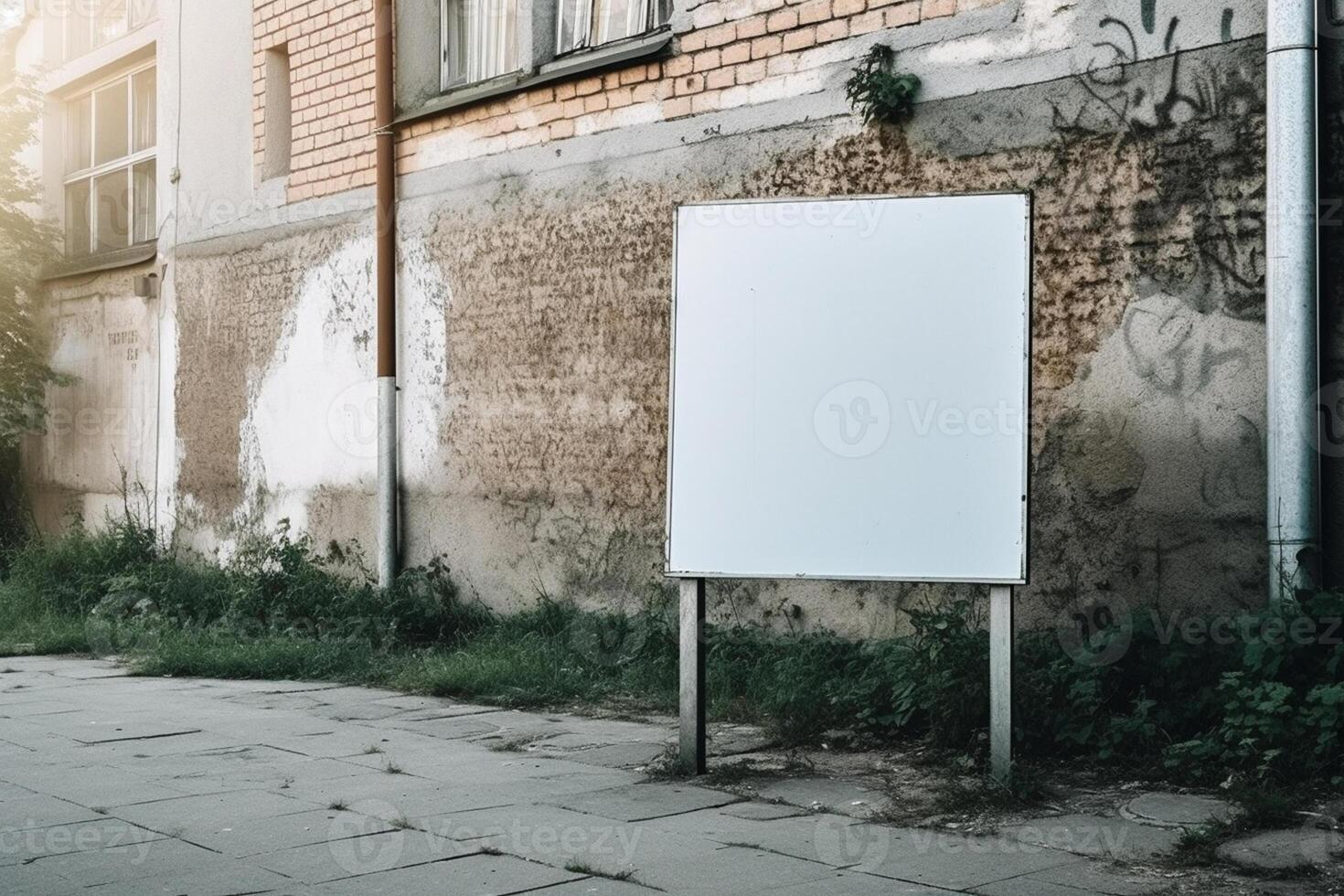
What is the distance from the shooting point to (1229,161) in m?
5.43

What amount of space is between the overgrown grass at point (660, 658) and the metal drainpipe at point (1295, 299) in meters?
0.39

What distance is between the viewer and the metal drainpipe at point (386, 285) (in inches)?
359

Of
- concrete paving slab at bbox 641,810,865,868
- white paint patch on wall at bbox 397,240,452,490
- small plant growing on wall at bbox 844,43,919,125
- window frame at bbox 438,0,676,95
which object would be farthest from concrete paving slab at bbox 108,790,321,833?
window frame at bbox 438,0,676,95

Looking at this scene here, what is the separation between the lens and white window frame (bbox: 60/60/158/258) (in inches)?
482

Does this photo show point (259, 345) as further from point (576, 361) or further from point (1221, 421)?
point (1221, 421)

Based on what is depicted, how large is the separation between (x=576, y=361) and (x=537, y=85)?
1.63 meters

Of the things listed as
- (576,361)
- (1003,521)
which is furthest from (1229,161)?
(576,361)

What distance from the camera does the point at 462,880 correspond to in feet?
12.3

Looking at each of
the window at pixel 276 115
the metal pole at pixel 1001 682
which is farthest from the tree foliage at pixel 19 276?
the metal pole at pixel 1001 682

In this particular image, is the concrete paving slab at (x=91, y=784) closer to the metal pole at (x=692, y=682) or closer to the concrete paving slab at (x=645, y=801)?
the concrete paving slab at (x=645, y=801)

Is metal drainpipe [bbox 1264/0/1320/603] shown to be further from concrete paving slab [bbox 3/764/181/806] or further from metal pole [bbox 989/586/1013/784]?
concrete paving slab [bbox 3/764/181/806]

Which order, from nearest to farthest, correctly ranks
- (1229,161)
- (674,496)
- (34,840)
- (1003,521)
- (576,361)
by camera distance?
(34,840), (1003,521), (674,496), (1229,161), (576,361)

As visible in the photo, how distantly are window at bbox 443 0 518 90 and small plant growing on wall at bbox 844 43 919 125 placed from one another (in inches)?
109

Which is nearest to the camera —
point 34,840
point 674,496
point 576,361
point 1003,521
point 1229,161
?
point 34,840
